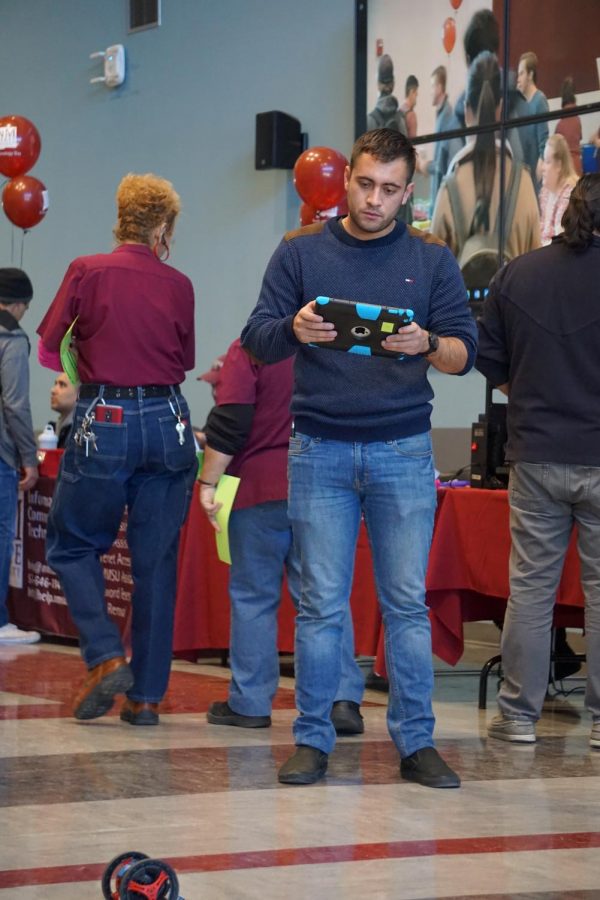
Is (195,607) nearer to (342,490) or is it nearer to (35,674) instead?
(35,674)

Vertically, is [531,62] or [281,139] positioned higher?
[531,62]

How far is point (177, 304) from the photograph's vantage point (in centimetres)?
403

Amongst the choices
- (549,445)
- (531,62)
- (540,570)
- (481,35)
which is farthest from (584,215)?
(481,35)

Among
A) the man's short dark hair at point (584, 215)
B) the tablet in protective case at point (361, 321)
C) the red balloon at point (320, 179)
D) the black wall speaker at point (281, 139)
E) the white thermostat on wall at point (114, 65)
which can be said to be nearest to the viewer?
the tablet in protective case at point (361, 321)

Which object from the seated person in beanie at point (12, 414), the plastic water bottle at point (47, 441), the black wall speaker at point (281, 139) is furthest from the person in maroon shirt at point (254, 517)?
the black wall speaker at point (281, 139)

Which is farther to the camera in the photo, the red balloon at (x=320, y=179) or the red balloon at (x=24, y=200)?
the red balloon at (x=24, y=200)

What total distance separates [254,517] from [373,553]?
87 cm

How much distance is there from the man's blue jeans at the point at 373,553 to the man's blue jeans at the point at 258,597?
0.76 metres

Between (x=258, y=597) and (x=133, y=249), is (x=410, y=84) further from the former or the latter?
(x=258, y=597)

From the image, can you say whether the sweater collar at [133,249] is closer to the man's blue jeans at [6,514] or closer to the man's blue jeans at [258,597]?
the man's blue jeans at [258,597]

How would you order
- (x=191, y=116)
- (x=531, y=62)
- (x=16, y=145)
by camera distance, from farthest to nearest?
(x=191, y=116) → (x=16, y=145) → (x=531, y=62)

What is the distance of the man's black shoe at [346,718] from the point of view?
3.86 m

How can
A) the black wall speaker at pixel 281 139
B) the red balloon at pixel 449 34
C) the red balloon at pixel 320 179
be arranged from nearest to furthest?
the red balloon at pixel 320 179 < the red balloon at pixel 449 34 < the black wall speaker at pixel 281 139

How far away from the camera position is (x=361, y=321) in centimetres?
292
